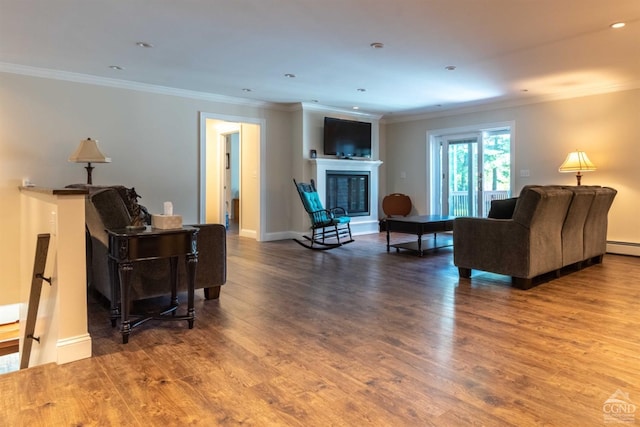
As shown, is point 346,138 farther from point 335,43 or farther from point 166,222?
point 166,222

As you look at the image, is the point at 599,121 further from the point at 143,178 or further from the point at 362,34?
the point at 143,178

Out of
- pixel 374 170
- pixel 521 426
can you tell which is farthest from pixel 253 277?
pixel 374 170

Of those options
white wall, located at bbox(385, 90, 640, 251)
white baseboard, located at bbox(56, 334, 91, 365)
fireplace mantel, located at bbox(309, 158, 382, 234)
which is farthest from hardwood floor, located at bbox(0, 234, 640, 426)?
fireplace mantel, located at bbox(309, 158, 382, 234)

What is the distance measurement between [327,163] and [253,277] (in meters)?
3.45

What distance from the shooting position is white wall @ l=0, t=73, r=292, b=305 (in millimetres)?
4656

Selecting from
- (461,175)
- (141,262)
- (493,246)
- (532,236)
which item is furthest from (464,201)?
(141,262)

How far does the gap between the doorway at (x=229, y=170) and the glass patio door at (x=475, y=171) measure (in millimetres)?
3638

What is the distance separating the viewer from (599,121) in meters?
5.91

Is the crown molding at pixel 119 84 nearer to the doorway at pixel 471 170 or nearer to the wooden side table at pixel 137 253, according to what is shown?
the wooden side table at pixel 137 253

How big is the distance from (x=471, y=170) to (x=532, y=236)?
13.6ft

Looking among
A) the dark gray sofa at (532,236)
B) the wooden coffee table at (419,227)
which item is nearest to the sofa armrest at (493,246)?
the dark gray sofa at (532,236)

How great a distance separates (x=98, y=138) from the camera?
525 cm

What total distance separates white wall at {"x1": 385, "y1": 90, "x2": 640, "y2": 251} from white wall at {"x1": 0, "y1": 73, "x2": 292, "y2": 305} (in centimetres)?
435

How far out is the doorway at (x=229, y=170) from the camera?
6.40m
